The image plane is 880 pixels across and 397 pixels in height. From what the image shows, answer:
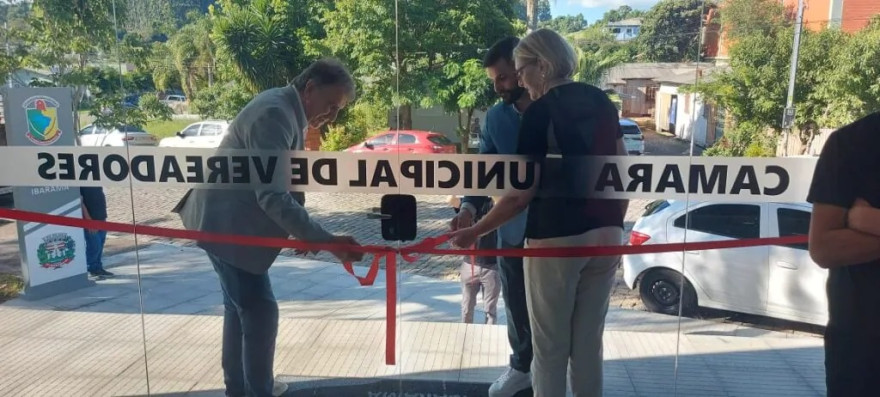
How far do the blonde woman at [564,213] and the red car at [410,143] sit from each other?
1.11 ft

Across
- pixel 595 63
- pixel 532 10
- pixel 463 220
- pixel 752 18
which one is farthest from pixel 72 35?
pixel 752 18

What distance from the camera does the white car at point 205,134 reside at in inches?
106

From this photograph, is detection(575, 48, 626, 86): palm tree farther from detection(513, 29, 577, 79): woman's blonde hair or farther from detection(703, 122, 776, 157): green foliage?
detection(703, 122, 776, 157): green foliage

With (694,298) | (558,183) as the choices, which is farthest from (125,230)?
(694,298)

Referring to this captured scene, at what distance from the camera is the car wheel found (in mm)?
2898

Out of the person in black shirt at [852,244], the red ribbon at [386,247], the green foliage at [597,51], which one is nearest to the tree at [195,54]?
the red ribbon at [386,247]

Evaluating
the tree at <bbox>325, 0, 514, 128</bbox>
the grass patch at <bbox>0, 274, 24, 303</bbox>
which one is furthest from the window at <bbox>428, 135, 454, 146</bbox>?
the grass patch at <bbox>0, 274, 24, 303</bbox>

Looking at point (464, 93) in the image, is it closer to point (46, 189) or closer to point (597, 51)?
point (597, 51)

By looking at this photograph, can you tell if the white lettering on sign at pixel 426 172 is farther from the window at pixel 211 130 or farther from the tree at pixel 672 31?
the tree at pixel 672 31

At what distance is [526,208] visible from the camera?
2.64 m

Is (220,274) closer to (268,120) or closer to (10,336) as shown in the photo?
(268,120)

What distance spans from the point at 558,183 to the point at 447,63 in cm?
65

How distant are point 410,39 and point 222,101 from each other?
2.71 feet

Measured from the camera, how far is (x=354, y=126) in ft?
8.92
